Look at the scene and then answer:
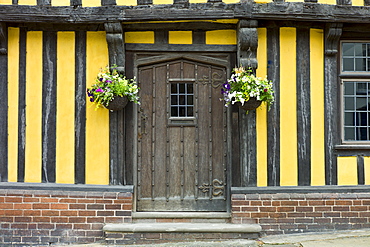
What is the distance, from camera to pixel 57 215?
18.7ft

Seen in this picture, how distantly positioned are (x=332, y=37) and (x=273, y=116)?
4.49 feet

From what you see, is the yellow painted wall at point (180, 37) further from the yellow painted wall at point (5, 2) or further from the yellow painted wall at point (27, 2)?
the yellow painted wall at point (5, 2)

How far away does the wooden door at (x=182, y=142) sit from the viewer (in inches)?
234

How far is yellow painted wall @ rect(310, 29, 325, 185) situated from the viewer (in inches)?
230

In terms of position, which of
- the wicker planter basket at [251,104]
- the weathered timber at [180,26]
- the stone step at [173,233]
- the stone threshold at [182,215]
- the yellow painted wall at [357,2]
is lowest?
the stone step at [173,233]

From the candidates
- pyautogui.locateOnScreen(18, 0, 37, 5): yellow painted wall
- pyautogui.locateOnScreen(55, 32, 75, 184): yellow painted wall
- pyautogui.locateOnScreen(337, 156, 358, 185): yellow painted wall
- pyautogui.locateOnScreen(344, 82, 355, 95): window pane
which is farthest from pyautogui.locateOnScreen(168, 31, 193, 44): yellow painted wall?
pyautogui.locateOnScreen(337, 156, 358, 185): yellow painted wall

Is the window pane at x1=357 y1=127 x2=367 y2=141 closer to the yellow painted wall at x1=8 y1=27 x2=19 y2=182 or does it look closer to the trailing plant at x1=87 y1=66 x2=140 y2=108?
the trailing plant at x1=87 y1=66 x2=140 y2=108

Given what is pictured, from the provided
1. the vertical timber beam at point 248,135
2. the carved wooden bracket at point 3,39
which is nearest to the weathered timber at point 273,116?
the vertical timber beam at point 248,135

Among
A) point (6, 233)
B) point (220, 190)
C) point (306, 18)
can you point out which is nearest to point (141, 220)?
point (220, 190)

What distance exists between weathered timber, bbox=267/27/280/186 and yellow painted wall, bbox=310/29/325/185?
491 millimetres

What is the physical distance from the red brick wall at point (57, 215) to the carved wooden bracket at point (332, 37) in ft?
11.4

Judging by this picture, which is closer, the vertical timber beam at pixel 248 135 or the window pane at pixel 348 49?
the vertical timber beam at pixel 248 135

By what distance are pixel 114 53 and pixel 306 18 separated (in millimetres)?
2671

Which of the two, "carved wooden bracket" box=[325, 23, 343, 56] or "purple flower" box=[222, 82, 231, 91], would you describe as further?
"carved wooden bracket" box=[325, 23, 343, 56]
